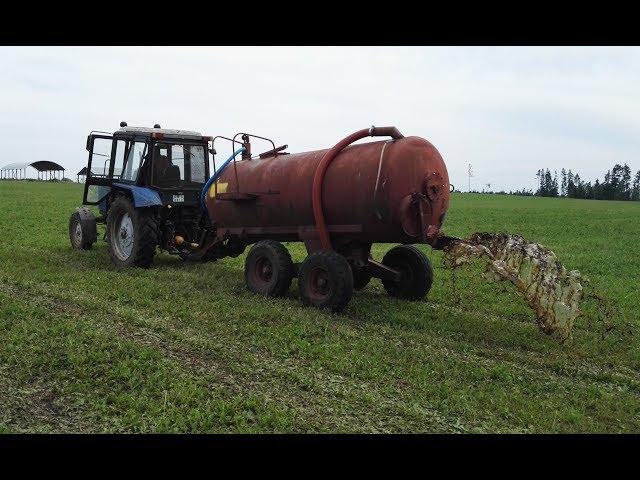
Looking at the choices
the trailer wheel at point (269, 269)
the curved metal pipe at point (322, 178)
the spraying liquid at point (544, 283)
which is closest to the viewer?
the spraying liquid at point (544, 283)

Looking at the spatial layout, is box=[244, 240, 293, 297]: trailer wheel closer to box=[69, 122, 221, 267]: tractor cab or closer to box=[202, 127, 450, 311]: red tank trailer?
box=[202, 127, 450, 311]: red tank trailer

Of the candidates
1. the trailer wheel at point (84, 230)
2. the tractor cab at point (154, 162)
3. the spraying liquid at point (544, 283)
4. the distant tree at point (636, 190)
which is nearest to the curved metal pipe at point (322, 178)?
the spraying liquid at point (544, 283)

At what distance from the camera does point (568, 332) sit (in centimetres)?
667

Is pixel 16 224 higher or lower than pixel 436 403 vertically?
higher

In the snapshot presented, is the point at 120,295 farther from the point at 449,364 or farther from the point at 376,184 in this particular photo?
the point at 449,364

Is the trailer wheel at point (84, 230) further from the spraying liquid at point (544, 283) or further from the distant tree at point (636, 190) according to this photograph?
the distant tree at point (636, 190)

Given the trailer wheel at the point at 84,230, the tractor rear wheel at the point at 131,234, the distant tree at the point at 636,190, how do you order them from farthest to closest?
the distant tree at the point at 636,190 < the trailer wheel at the point at 84,230 < the tractor rear wheel at the point at 131,234

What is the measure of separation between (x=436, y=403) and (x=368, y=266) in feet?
13.5

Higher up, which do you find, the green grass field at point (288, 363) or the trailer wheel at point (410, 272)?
the trailer wheel at point (410, 272)

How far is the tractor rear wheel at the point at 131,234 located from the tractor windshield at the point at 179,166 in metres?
0.72

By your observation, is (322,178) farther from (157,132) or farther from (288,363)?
(157,132)

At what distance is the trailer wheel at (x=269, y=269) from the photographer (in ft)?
29.3

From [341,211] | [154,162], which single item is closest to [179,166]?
[154,162]
